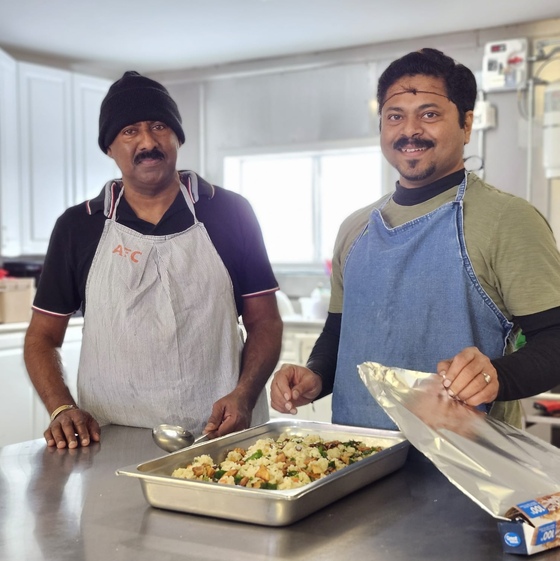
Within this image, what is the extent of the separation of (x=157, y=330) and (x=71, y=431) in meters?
0.33

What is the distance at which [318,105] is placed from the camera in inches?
191

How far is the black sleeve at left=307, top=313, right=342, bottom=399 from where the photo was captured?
1.69 meters

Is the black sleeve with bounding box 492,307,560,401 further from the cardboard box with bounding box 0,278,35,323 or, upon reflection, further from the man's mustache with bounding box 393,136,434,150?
the cardboard box with bounding box 0,278,35,323

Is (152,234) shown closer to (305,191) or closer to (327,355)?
(327,355)

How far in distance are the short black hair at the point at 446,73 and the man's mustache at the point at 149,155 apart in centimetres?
59

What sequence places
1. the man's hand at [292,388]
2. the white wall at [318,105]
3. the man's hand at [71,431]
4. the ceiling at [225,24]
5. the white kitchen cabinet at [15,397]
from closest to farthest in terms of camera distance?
the man's hand at [292,388], the man's hand at [71,431], the ceiling at [225,24], the white kitchen cabinet at [15,397], the white wall at [318,105]

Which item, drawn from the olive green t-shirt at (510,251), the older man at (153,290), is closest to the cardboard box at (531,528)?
the olive green t-shirt at (510,251)

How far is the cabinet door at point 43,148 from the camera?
4.56 meters

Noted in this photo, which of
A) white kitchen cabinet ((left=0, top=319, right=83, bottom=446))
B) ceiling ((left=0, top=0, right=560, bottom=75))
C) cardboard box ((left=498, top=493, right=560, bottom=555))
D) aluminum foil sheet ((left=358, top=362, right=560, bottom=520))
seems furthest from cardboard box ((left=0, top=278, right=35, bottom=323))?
cardboard box ((left=498, top=493, right=560, bottom=555))

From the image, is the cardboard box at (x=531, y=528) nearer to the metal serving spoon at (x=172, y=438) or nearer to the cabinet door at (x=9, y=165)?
the metal serving spoon at (x=172, y=438)

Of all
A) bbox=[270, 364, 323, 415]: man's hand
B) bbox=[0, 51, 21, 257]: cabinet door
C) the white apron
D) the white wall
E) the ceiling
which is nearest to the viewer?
bbox=[270, 364, 323, 415]: man's hand

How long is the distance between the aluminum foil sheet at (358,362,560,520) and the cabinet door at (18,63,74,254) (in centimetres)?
373

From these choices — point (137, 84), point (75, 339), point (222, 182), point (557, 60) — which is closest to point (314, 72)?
point (222, 182)

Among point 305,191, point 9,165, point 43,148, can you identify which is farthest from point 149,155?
point 305,191
